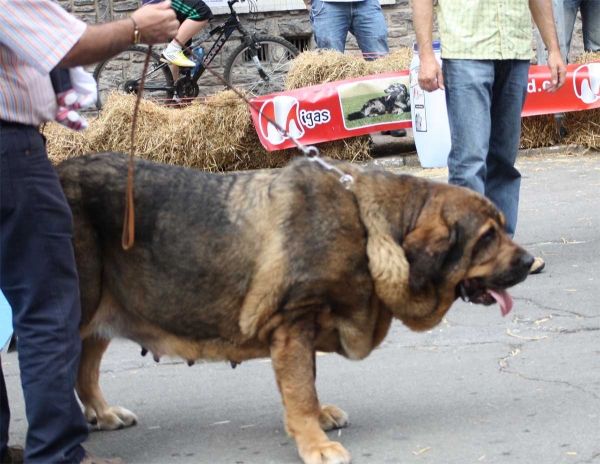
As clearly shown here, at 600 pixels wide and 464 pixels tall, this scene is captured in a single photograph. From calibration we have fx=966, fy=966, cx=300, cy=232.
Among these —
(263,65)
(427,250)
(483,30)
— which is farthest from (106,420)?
(263,65)

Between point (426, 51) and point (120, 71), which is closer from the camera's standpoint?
point (426, 51)

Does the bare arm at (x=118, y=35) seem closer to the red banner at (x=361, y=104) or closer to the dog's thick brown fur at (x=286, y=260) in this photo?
the dog's thick brown fur at (x=286, y=260)

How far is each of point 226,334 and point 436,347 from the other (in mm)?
1609

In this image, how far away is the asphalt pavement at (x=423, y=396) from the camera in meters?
3.77

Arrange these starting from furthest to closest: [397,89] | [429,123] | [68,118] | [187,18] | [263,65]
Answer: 1. [263,65]
2. [187,18]
3. [397,89]
4. [429,123]
5. [68,118]

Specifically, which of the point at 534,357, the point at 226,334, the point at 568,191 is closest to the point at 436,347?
the point at 534,357

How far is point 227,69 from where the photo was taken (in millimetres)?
12992

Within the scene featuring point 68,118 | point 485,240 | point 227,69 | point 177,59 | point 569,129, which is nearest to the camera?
point 68,118

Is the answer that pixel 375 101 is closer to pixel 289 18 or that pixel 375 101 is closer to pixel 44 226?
pixel 289 18

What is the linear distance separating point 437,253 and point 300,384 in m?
0.70

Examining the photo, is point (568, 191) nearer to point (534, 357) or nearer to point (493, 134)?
point (493, 134)

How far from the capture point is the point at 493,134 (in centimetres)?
599

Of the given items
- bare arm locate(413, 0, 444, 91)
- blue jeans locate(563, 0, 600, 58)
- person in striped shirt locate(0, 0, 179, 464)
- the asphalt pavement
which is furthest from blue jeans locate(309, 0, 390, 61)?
person in striped shirt locate(0, 0, 179, 464)

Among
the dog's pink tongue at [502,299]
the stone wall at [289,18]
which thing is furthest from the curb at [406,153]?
the dog's pink tongue at [502,299]
